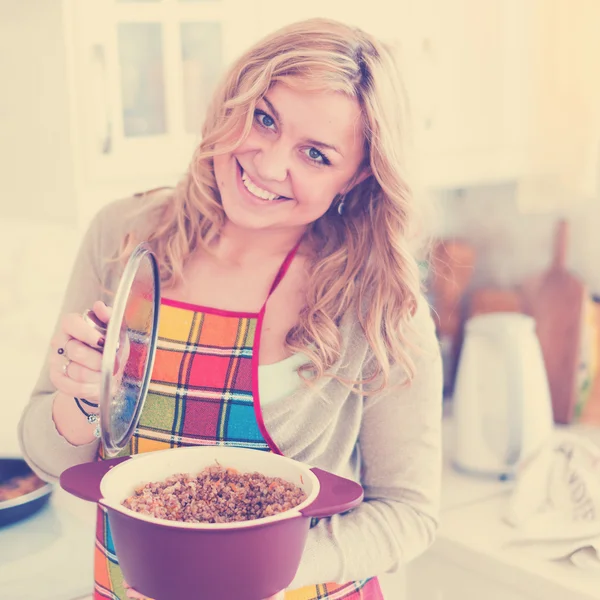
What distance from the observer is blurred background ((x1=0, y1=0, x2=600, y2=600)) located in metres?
1.45

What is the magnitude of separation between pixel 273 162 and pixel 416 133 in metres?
0.25

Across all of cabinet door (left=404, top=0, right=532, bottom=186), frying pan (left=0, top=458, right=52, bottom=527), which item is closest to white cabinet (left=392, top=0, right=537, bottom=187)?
cabinet door (left=404, top=0, right=532, bottom=186)

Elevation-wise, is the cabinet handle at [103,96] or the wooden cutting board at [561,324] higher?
the cabinet handle at [103,96]

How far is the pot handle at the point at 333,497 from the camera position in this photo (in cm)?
80

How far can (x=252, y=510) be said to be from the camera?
0.89m

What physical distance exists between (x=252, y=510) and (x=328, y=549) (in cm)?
24

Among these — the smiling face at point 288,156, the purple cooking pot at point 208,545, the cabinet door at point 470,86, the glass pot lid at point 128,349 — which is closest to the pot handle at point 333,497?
the purple cooking pot at point 208,545

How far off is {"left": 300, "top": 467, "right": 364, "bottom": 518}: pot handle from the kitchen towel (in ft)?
2.38

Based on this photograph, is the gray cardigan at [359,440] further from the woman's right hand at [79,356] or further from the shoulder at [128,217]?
the woman's right hand at [79,356]

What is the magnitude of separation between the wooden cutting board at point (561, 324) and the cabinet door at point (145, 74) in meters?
1.05

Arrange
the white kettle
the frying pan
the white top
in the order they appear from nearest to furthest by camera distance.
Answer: the white top → the frying pan → the white kettle

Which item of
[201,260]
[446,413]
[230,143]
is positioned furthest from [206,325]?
[446,413]

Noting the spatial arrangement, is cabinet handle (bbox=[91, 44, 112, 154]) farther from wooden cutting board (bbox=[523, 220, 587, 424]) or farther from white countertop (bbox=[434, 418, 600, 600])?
wooden cutting board (bbox=[523, 220, 587, 424])

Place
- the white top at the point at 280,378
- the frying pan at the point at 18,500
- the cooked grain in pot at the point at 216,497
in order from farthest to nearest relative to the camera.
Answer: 1. the frying pan at the point at 18,500
2. the white top at the point at 280,378
3. the cooked grain in pot at the point at 216,497
